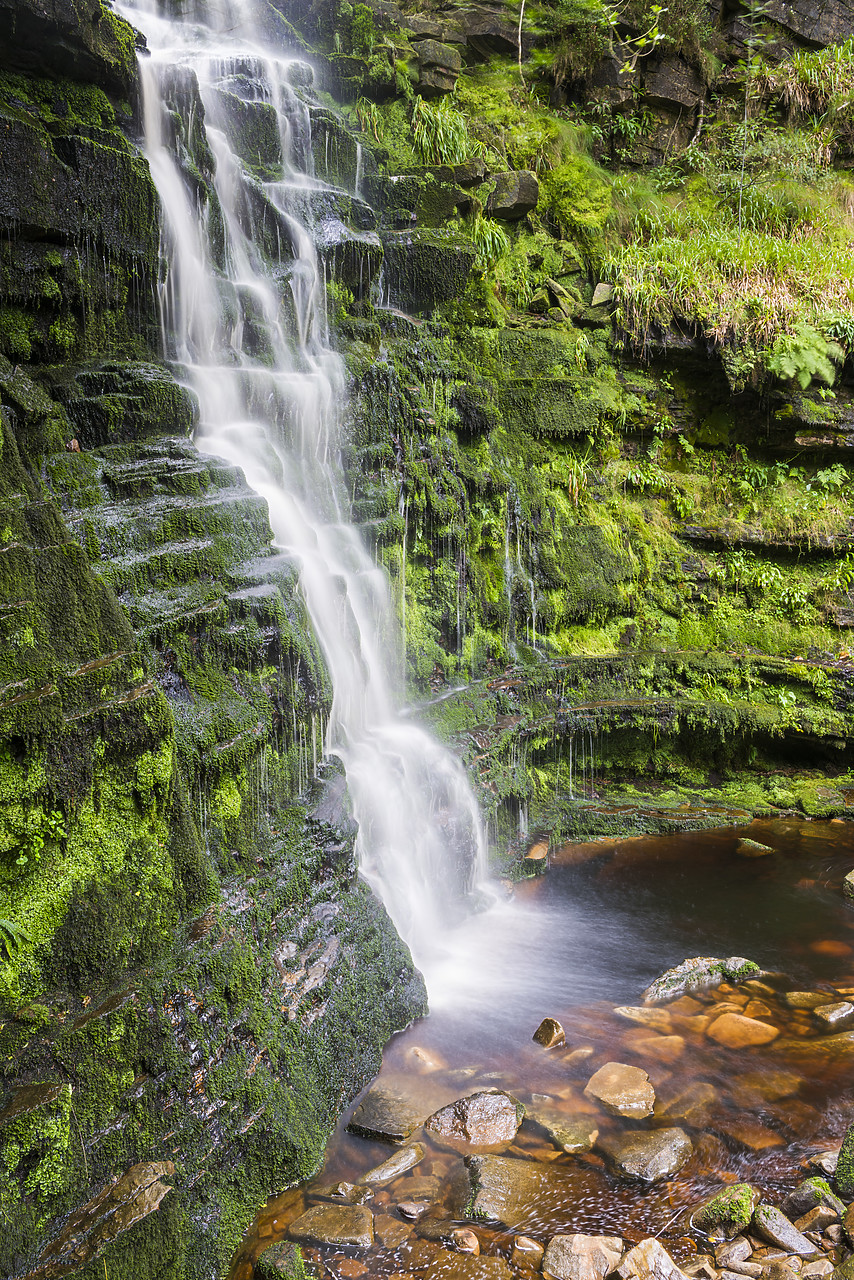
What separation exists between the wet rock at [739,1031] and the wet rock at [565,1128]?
1262mm

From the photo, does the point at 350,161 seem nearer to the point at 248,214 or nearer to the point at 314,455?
the point at 248,214

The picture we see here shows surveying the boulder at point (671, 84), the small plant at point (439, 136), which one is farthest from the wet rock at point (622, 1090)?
the boulder at point (671, 84)

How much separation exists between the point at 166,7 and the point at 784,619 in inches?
450

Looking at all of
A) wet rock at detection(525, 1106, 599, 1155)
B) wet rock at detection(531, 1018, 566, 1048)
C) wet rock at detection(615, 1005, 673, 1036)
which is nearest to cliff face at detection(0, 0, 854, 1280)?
wet rock at detection(531, 1018, 566, 1048)

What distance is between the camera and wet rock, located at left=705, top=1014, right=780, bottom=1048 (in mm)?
4930

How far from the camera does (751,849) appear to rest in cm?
796

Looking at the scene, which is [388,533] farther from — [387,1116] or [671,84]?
[671,84]

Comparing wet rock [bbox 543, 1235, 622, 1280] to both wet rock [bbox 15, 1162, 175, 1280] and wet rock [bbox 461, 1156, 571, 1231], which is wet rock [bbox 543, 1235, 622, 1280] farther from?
wet rock [bbox 15, 1162, 175, 1280]

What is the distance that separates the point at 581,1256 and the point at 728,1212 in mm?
700

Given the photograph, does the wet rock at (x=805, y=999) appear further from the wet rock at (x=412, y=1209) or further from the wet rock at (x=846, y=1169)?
the wet rock at (x=412, y=1209)

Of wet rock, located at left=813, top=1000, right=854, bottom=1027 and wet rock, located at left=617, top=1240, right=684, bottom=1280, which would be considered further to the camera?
wet rock, located at left=813, top=1000, right=854, bottom=1027

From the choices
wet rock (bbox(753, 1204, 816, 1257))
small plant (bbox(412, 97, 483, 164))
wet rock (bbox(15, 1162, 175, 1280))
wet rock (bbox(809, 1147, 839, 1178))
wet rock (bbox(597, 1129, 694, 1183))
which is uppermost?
small plant (bbox(412, 97, 483, 164))

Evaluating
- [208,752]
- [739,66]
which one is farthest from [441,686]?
[739,66]

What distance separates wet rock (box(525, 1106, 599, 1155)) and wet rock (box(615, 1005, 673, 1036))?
1.06m
